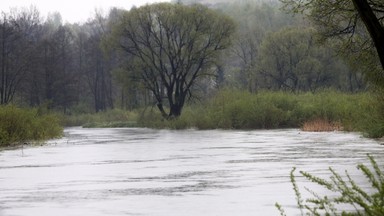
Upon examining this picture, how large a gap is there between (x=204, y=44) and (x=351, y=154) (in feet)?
143

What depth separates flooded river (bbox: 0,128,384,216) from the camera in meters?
11.1

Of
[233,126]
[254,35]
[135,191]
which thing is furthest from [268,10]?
[135,191]

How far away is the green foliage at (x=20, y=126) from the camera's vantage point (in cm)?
3203

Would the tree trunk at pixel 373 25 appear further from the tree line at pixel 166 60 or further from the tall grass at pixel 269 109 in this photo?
the tall grass at pixel 269 109

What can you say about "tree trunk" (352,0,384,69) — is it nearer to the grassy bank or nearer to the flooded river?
the flooded river

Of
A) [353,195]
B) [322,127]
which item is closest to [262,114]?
[322,127]

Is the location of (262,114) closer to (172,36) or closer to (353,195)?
(172,36)

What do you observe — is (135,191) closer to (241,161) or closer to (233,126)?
(241,161)

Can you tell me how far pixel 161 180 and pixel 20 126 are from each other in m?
20.1

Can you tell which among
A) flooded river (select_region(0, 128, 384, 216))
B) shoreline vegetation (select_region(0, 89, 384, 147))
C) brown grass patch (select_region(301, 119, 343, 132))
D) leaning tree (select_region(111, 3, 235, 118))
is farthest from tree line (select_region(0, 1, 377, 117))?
flooded river (select_region(0, 128, 384, 216))

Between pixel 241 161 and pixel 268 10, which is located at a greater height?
pixel 268 10

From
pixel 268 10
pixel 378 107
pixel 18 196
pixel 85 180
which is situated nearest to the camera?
pixel 18 196

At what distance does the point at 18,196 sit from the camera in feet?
42.5

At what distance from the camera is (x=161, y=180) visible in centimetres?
1549
